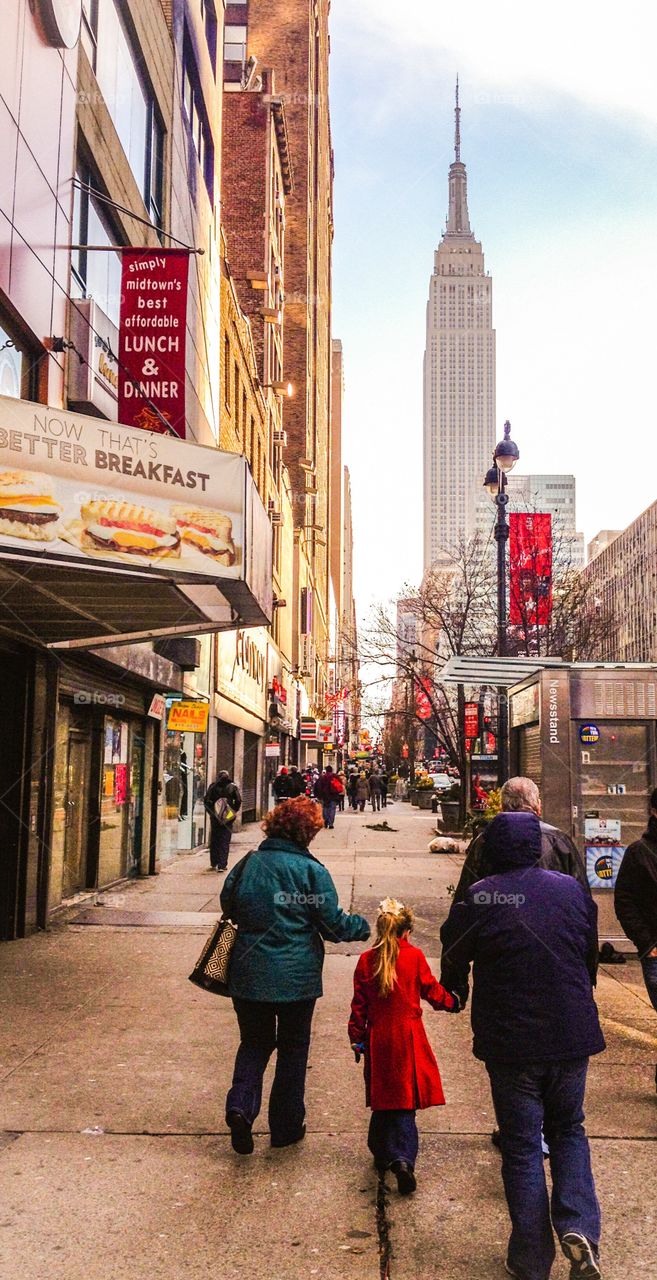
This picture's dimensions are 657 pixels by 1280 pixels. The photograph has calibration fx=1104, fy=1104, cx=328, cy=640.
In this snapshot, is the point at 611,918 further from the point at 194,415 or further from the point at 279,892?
the point at 194,415

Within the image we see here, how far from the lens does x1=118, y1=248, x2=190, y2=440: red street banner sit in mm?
12953

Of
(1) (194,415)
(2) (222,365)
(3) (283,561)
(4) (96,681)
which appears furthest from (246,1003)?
(3) (283,561)

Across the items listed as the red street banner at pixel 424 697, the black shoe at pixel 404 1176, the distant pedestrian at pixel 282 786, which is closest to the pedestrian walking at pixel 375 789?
the red street banner at pixel 424 697

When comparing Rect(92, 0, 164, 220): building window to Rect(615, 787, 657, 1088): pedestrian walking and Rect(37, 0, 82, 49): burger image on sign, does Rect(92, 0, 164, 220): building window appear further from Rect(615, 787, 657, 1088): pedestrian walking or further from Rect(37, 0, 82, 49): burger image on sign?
Result: Rect(615, 787, 657, 1088): pedestrian walking

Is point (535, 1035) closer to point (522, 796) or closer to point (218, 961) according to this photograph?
point (522, 796)

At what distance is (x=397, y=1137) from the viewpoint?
4.96 m

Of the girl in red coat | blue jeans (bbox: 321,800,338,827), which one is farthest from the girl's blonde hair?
blue jeans (bbox: 321,800,338,827)

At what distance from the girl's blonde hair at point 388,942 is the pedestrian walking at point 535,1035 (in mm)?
759

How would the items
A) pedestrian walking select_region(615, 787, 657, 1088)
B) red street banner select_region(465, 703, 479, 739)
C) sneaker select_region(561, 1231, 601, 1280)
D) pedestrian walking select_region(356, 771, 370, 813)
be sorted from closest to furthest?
sneaker select_region(561, 1231, 601, 1280) < pedestrian walking select_region(615, 787, 657, 1088) < red street banner select_region(465, 703, 479, 739) < pedestrian walking select_region(356, 771, 370, 813)

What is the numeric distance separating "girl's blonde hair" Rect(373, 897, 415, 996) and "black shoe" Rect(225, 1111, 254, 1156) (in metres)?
0.96

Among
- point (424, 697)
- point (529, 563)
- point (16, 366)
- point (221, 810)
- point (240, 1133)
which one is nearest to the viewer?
point (240, 1133)

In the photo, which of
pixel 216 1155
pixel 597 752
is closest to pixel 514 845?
pixel 216 1155

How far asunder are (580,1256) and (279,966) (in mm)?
1904

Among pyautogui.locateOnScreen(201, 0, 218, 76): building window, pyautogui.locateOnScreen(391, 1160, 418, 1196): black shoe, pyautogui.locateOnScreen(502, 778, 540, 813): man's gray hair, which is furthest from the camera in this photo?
pyautogui.locateOnScreen(201, 0, 218, 76): building window
